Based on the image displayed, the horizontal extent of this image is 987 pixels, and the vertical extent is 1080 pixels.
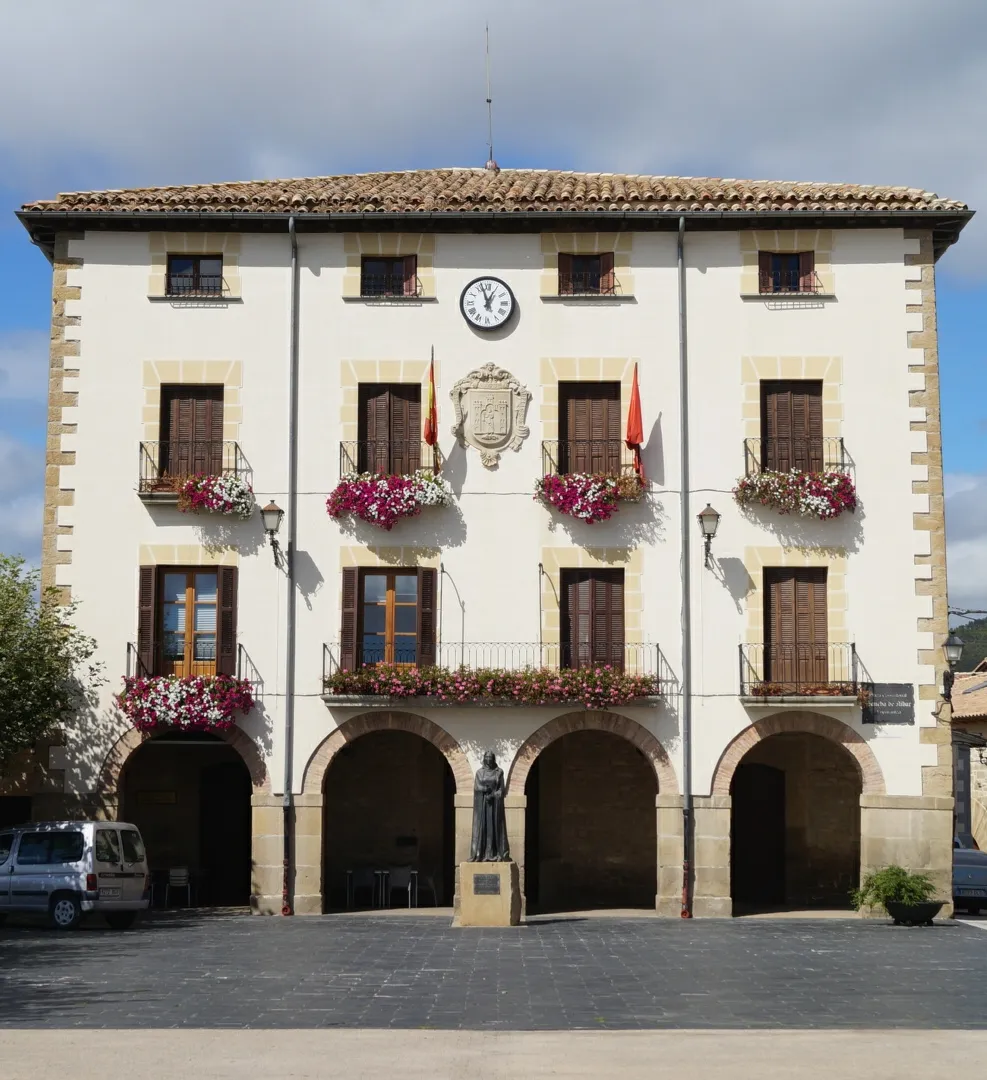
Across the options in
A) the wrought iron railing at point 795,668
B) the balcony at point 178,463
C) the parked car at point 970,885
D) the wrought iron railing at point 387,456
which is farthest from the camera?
the parked car at point 970,885

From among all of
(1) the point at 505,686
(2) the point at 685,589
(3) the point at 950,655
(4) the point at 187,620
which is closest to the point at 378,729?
(1) the point at 505,686

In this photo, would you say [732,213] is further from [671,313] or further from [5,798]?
[5,798]

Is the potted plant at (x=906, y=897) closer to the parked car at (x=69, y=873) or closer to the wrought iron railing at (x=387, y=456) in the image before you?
the wrought iron railing at (x=387, y=456)

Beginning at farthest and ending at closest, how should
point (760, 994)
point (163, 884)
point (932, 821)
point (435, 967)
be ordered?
point (163, 884) < point (932, 821) < point (435, 967) < point (760, 994)

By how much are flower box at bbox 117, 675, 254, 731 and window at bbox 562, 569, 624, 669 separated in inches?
203

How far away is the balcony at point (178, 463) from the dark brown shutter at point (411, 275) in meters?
3.75

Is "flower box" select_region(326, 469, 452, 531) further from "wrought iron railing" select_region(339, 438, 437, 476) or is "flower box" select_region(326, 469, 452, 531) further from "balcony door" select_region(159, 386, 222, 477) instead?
"balcony door" select_region(159, 386, 222, 477)

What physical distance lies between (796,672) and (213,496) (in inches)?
373

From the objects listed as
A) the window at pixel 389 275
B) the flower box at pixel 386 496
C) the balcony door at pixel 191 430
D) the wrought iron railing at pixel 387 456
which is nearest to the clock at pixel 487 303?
the window at pixel 389 275

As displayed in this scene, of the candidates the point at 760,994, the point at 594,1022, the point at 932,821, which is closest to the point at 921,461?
the point at 932,821

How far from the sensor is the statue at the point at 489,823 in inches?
896

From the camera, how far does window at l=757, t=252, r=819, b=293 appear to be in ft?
84.1

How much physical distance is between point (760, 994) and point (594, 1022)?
99.1 inches

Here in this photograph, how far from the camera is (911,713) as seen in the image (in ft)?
80.5
